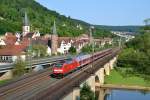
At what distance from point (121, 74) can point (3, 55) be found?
3070 centimetres

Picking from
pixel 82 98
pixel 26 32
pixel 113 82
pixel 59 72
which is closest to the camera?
pixel 82 98

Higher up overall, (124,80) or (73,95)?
(73,95)

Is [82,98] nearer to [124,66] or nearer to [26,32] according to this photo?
[124,66]

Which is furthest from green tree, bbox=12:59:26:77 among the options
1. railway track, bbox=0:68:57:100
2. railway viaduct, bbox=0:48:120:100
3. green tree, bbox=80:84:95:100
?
green tree, bbox=80:84:95:100

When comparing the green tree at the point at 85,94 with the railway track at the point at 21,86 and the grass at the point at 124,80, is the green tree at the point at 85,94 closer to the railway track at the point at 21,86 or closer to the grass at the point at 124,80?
the railway track at the point at 21,86

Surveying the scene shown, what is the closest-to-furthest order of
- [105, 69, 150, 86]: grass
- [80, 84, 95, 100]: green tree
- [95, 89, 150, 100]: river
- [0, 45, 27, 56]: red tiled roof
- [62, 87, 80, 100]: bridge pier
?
1. [62, 87, 80, 100]: bridge pier
2. [80, 84, 95, 100]: green tree
3. [95, 89, 150, 100]: river
4. [105, 69, 150, 86]: grass
5. [0, 45, 27, 56]: red tiled roof

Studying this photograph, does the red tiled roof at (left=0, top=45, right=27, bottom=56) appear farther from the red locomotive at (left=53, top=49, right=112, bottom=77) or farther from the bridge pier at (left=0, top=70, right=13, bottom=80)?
the red locomotive at (left=53, top=49, right=112, bottom=77)

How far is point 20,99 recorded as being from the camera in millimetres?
38656

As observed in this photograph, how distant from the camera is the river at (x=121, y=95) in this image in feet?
253

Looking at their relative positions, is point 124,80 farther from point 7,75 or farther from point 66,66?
point 66,66

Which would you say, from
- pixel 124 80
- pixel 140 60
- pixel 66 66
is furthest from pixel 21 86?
pixel 140 60

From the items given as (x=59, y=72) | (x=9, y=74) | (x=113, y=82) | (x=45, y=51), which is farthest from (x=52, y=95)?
(x=45, y=51)

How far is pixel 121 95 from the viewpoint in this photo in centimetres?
8044

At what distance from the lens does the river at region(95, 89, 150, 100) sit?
3041 inches
